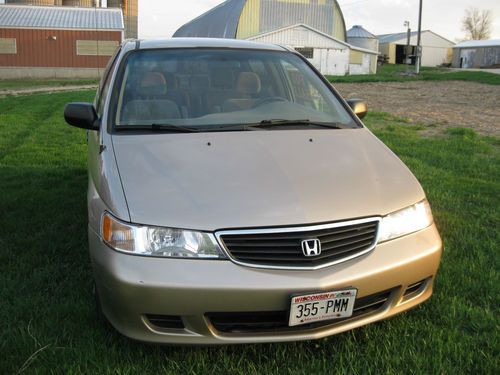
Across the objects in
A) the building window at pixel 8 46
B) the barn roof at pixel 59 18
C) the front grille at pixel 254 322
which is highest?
the barn roof at pixel 59 18

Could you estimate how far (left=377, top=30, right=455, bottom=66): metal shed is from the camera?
66125 millimetres

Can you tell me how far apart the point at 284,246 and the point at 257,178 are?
17.4 inches

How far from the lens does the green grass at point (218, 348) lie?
7.74ft

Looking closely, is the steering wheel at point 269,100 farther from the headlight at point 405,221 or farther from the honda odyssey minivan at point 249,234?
the headlight at point 405,221

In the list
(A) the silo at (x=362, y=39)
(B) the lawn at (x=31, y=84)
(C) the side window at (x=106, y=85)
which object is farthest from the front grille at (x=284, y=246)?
(A) the silo at (x=362, y=39)

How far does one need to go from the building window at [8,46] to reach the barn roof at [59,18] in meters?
0.86

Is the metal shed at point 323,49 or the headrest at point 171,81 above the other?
the metal shed at point 323,49

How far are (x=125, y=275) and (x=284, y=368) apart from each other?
2.79 feet

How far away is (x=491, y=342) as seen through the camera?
2.54m

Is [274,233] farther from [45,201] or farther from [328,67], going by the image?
[328,67]

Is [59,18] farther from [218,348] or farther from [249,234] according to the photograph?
[249,234]

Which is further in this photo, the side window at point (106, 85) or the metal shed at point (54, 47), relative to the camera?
the metal shed at point (54, 47)

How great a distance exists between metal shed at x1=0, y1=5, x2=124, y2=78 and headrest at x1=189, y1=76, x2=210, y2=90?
103ft

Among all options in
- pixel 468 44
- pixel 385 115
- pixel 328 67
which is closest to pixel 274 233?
pixel 385 115
